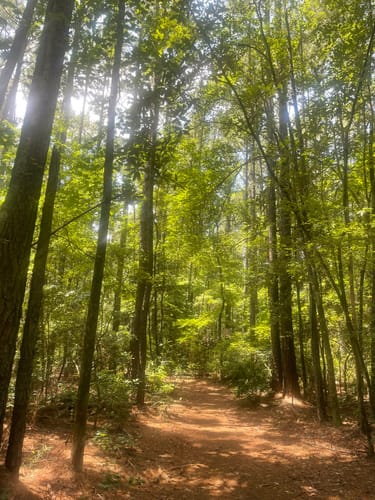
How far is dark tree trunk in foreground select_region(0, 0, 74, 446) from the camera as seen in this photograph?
336 centimetres

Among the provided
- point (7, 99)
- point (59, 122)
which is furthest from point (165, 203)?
point (59, 122)

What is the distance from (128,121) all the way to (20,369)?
406 centimetres

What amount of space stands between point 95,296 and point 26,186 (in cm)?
215

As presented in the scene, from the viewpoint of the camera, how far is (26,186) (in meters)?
3.80

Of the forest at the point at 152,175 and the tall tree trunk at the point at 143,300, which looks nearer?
the forest at the point at 152,175

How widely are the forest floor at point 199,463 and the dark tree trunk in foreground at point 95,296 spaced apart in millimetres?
477

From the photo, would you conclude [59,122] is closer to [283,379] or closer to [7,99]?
[7,99]

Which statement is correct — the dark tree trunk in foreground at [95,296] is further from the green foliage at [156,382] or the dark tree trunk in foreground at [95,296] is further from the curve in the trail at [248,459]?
the green foliage at [156,382]

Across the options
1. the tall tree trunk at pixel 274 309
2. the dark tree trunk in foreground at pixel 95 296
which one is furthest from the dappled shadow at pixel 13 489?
the tall tree trunk at pixel 274 309

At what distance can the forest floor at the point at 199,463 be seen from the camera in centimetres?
469

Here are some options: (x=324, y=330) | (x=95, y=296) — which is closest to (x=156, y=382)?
(x=324, y=330)

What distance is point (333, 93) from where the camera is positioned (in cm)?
702

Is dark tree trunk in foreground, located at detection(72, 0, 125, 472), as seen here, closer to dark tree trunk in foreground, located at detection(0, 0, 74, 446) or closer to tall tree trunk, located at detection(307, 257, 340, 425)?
dark tree trunk in foreground, located at detection(0, 0, 74, 446)

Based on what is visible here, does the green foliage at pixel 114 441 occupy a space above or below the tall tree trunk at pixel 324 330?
below
